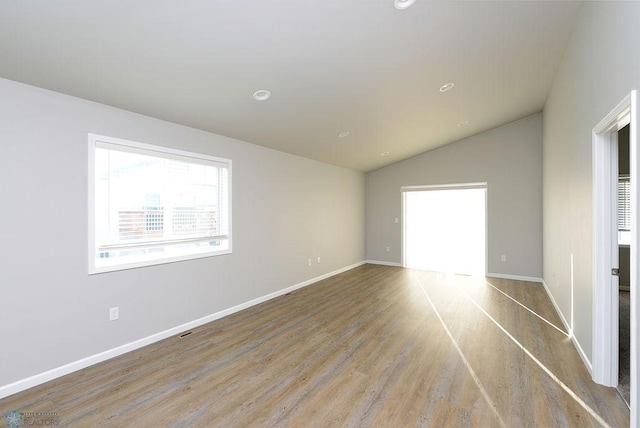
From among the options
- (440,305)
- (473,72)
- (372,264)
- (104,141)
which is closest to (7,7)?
(104,141)

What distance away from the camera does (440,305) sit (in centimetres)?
434

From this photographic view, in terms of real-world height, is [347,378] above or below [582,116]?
below

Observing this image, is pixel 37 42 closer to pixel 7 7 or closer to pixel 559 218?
pixel 7 7

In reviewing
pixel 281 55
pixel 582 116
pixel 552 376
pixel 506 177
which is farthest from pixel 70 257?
pixel 506 177

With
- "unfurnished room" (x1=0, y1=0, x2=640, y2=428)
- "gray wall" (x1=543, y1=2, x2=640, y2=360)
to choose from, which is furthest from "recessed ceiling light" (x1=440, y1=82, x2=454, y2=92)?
"gray wall" (x1=543, y1=2, x2=640, y2=360)

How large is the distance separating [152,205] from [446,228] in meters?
6.05

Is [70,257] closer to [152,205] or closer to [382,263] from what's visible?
[152,205]

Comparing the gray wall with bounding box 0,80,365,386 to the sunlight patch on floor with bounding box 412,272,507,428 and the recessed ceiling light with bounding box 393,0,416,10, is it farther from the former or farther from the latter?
the sunlight patch on floor with bounding box 412,272,507,428

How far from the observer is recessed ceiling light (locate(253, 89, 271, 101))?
301 cm

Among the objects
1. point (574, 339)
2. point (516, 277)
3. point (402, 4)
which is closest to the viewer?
point (402, 4)

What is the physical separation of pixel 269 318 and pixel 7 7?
3.54 m

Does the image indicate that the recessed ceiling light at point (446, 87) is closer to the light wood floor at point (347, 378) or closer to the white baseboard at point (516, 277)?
the light wood floor at point (347, 378)

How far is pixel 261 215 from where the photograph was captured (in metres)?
4.50

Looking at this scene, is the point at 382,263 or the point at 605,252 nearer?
the point at 605,252
